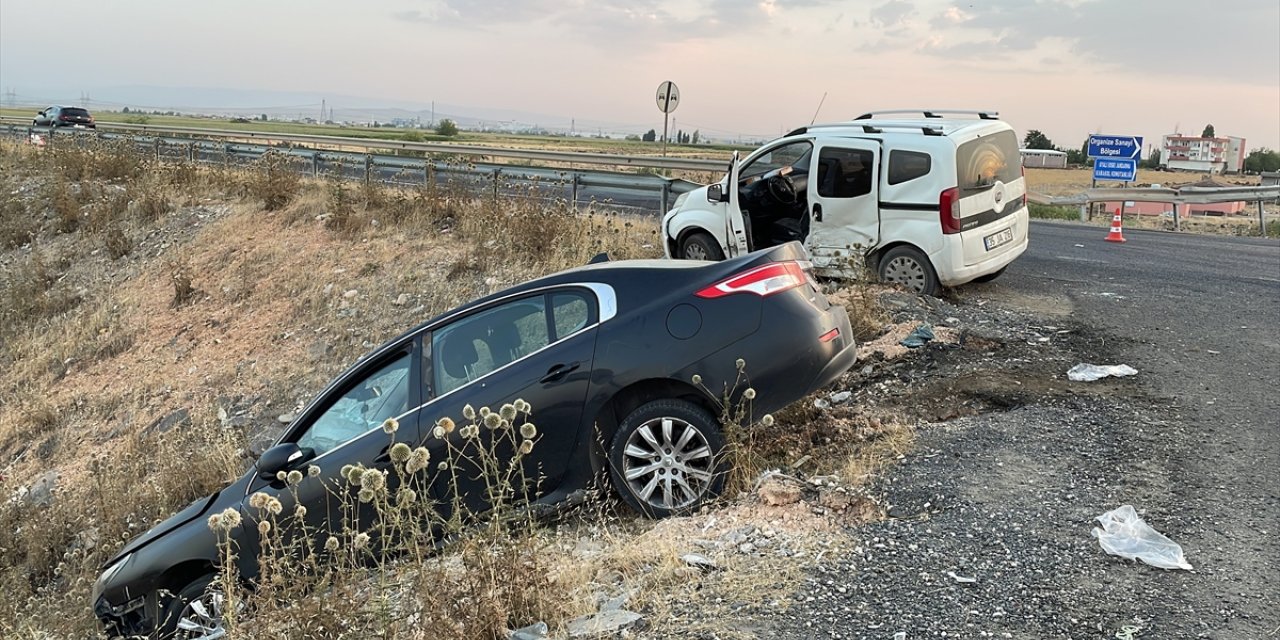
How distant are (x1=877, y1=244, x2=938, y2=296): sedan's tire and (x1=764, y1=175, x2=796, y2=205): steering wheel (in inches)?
59.1

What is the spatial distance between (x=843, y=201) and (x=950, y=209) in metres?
1.19

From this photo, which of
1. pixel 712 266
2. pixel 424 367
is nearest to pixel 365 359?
pixel 424 367

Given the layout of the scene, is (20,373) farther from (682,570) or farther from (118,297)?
(682,570)

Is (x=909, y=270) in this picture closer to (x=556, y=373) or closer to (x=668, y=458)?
(x=668, y=458)

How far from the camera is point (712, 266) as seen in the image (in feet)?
17.2

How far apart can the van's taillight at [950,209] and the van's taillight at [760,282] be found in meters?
4.44

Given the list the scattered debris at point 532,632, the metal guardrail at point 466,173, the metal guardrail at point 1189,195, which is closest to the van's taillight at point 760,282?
the scattered debris at point 532,632

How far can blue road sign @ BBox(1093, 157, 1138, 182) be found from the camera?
2297 cm

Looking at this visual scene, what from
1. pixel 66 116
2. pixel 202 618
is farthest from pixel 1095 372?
pixel 66 116

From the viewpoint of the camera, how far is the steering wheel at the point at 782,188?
35.0 ft

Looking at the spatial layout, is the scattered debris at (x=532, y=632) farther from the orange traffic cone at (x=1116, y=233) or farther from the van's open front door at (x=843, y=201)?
the orange traffic cone at (x=1116, y=233)

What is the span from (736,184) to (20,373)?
1042cm

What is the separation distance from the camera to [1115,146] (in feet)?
76.1

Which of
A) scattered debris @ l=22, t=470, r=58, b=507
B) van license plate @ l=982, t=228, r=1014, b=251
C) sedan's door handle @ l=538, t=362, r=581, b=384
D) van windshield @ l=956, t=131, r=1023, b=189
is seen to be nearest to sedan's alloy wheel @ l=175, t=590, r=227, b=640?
sedan's door handle @ l=538, t=362, r=581, b=384
